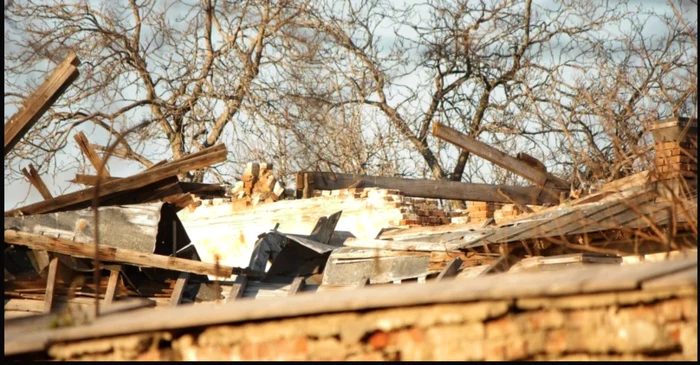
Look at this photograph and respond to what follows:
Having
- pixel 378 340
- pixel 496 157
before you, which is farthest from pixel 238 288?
pixel 378 340

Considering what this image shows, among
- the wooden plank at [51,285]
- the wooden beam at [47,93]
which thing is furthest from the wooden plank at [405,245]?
the wooden beam at [47,93]

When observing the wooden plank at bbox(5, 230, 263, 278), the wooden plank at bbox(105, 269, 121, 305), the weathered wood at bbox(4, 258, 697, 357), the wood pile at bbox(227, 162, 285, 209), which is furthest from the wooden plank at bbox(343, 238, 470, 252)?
the weathered wood at bbox(4, 258, 697, 357)

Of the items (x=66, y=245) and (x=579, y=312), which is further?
(x=66, y=245)

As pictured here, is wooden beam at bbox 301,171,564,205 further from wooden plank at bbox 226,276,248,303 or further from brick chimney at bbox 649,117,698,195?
brick chimney at bbox 649,117,698,195

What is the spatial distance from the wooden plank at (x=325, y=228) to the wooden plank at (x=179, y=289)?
7.94 ft

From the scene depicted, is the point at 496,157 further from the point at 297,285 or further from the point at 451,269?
the point at 451,269

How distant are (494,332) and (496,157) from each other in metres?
10.2

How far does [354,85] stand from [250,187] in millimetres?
8125

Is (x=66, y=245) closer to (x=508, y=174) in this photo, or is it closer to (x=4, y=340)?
(x=4, y=340)

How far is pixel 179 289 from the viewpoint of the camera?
11375 mm

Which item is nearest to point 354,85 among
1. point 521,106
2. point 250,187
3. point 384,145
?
point 384,145

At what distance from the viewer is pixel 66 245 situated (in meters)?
11.1

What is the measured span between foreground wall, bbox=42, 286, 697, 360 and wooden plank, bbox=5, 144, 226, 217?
26.3 ft

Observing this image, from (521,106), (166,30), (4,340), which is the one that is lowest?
(4,340)
